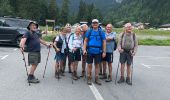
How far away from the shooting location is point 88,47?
12.6 metres

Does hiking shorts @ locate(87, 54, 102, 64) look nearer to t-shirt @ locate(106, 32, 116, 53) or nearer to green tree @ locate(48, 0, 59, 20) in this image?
t-shirt @ locate(106, 32, 116, 53)

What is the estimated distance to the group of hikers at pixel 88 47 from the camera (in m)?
12.5

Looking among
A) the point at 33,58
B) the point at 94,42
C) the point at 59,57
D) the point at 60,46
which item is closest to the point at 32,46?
the point at 33,58

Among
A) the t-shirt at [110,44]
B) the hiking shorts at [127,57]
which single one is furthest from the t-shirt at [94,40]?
the hiking shorts at [127,57]

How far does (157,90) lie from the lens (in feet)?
39.2

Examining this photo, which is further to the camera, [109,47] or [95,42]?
[109,47]

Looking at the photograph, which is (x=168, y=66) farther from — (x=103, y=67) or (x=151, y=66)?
(x=103, y=67)

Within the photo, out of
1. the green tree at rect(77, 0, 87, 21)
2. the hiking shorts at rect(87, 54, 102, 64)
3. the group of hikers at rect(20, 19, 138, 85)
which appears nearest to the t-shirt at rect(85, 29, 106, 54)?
the group of hikers at rect(20, 19, 138, 85)

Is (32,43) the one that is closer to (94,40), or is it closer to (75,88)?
(94,40)

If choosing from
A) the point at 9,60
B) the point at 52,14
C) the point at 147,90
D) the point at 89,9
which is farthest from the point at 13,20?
the point at 89,9

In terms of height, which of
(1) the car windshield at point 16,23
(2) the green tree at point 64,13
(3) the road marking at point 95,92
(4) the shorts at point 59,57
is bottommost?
(3) the road marking at point 95,92

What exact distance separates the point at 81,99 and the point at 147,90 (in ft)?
8.15

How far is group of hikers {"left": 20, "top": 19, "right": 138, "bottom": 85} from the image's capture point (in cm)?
1250

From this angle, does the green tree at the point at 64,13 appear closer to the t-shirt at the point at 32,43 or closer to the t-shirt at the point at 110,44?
the t-shirt at the point at 110,44
